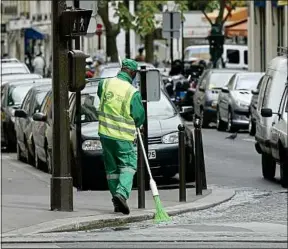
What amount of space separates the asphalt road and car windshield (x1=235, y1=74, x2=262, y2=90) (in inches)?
493

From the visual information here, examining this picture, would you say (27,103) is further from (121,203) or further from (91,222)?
(91,222)

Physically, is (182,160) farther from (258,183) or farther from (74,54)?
(258,183)

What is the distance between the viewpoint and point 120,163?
43.9ft

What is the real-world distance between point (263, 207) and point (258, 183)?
3130 mm

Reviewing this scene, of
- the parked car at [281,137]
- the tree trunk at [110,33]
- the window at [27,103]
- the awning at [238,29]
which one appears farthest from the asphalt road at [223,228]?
the awning at [238,29]

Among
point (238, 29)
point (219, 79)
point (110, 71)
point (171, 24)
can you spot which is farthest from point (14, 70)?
point (238, 29)

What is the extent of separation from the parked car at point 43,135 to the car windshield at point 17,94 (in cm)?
517

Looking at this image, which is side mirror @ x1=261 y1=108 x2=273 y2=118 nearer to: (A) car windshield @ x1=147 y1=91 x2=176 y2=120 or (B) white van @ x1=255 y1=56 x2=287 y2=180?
(B) white van @ x1=255 y1=56 x2=287 y2=180

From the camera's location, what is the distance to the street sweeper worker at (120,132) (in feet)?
43.9

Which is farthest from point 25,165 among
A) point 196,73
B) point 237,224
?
point 196,73

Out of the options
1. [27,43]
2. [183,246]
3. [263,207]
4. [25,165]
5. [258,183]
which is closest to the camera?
[183,246]

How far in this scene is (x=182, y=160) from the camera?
1460 centimetres

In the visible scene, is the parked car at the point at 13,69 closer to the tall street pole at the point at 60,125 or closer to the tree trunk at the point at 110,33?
the tree trunk at the point at 110,33

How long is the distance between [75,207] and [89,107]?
3.83 metres
